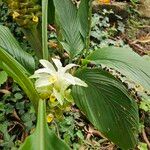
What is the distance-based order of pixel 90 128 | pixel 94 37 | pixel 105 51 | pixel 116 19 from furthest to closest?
pixel 116 19
pixel 94 37
pixel 90 128
pixel 105 51

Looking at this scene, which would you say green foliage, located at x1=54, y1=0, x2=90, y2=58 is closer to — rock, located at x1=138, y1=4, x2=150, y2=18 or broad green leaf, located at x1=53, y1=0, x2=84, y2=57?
broad green leaf, located at x1=53, y1=0, x2=84, y2=57

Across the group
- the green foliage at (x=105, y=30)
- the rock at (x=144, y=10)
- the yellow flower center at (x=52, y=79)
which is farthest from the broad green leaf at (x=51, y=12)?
the rock at (x=144, y=10)

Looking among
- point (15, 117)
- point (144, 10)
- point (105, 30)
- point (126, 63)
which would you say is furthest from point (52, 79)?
point (144, 10)

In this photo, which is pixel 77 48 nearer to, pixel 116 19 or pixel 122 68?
pixel 122 68

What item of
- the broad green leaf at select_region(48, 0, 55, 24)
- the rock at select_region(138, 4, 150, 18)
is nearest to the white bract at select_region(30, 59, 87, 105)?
the broad green leaf at select_region(48, 0, 55, 24)

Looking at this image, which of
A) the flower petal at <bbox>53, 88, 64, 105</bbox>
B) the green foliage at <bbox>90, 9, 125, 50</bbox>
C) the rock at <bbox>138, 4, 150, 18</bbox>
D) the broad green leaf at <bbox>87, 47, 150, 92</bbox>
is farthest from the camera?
the rock at <bbox>138, 4, 150, 18</bbox>

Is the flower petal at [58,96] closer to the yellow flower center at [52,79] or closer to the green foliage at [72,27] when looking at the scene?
the yellow flower center at [52,79]

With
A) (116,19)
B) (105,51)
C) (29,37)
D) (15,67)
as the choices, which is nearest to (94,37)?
(116,19)

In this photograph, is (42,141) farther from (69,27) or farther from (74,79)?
(69,27)
